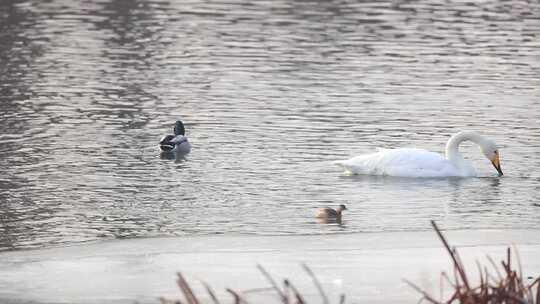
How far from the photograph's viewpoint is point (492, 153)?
53.3 ft

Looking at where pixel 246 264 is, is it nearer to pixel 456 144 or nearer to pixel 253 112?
pixel 456 144

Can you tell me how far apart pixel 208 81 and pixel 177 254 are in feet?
39.4

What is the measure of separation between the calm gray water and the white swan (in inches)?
5.3

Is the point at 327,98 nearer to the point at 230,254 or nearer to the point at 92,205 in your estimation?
the point at 92,205

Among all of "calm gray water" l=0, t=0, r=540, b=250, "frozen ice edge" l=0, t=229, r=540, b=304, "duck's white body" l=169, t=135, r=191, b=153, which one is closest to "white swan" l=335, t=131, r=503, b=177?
"calm gray water" l=0, t=0, r=540, b=250

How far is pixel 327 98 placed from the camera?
69.2 ft

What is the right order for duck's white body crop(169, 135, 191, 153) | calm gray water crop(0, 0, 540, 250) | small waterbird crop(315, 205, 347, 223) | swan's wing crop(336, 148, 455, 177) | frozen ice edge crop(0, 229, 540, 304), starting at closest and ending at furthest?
1. frozen ice edge crop(0, 229, 540, 304)
2. small waterbird crop(315, 205, 347, 223)
3. calm gray water crop(0, 0, 540, 250)
4. swan's wing crop(336, 148, 455, 177)
5. duck's white body crop(169, 135, 191, 153)

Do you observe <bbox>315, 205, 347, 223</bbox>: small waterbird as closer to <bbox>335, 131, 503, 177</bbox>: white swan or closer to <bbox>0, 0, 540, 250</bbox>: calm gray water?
<bbox>0, 0, 540, 250</bbox>: calm gray water

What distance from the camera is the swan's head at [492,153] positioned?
16.2m

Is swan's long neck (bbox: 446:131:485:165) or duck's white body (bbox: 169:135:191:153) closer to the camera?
swan's long neck (bbox: 446:131:485:165)

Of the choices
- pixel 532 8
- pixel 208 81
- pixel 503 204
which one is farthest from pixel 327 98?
pixel 532 8

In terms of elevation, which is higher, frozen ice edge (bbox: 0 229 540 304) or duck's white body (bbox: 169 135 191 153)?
frozen ice edge (bbox: 0 229 540 304)

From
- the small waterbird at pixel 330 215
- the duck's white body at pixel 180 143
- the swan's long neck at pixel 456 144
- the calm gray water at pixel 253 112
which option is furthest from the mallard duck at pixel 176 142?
the small waterbird at pixel 330 215

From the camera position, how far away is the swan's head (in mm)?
16203
